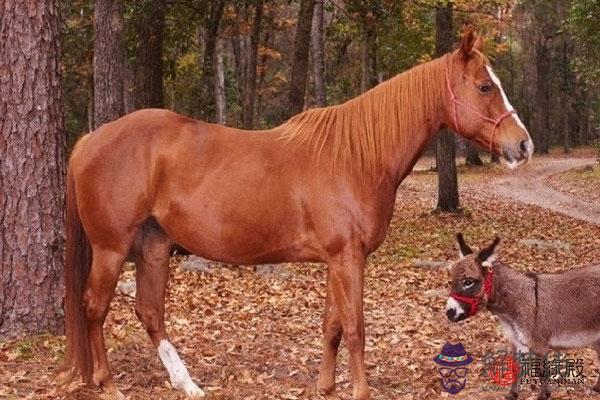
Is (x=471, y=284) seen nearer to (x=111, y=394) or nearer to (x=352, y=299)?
(x=352, y=299)

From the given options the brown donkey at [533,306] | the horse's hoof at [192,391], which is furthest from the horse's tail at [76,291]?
the brown donkey at [533,306]

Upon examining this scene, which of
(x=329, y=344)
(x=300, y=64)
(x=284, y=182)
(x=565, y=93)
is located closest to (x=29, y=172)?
(x=284, y=182)

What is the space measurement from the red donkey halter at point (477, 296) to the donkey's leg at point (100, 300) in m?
2.76

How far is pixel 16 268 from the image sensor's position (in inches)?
293

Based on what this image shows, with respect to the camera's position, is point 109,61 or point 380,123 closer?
point 380,123

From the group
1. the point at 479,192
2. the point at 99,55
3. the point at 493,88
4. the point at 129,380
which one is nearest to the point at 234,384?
the point at 129,380

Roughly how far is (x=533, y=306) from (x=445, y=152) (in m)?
16.4

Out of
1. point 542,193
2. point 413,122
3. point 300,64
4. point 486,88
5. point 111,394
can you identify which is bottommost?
point 542,193

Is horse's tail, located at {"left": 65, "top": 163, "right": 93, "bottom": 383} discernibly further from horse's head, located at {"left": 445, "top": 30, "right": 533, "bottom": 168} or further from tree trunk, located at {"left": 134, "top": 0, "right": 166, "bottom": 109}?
tree trunk, located at {"left": 134, "top": 0, "right": 166, "bottom": 109}

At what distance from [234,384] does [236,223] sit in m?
1.74

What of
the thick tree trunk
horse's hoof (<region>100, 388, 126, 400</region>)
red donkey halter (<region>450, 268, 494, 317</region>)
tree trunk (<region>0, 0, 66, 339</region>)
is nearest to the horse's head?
red donkey halter (<region>450, 268, 494, 317</region>)

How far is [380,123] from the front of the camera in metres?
6.12

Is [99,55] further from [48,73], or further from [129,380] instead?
[129,380]

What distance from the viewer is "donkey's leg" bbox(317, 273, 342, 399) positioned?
629 centimetres
